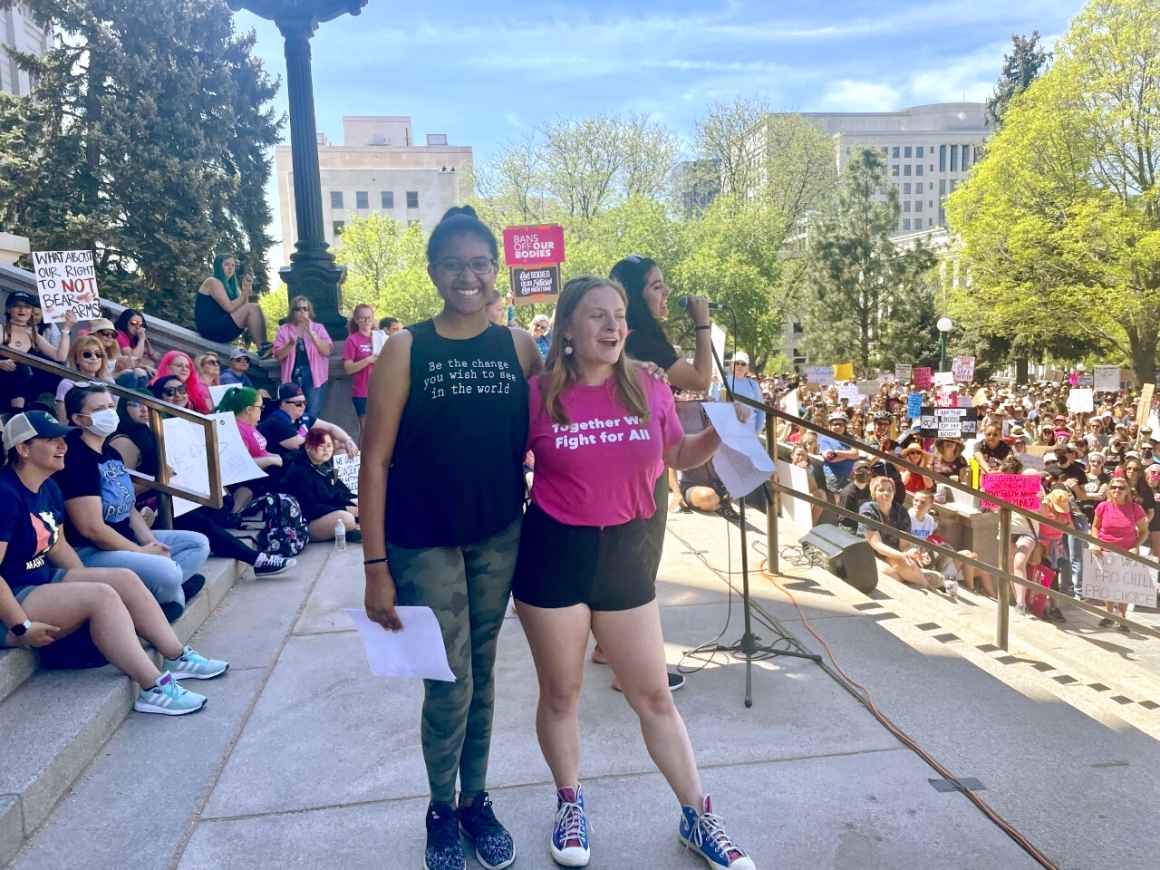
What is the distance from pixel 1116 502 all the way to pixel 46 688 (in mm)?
10137

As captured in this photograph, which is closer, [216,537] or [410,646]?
[410,646]

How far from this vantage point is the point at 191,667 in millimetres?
4047

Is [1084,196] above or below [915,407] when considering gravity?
above

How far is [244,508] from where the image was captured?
22.2 ft

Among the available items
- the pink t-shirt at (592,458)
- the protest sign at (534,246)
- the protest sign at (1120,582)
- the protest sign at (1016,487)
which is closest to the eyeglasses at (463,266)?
the pink t-shirt at (592,458)

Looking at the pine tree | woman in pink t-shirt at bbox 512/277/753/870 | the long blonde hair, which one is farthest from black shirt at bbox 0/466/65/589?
the pine tree

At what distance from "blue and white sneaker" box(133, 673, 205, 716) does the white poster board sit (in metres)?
1.99

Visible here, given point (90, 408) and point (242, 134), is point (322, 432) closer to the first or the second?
point (90, 408)

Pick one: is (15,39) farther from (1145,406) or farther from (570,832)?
(570,832)

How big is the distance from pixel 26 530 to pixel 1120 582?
750cm

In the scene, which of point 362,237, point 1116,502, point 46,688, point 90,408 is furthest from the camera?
point 362,237

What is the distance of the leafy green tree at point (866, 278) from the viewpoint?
45.4 meters

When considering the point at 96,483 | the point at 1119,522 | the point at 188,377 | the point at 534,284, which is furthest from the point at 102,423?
the point at 534,284

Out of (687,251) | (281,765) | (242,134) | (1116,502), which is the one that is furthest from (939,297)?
(281,765)
